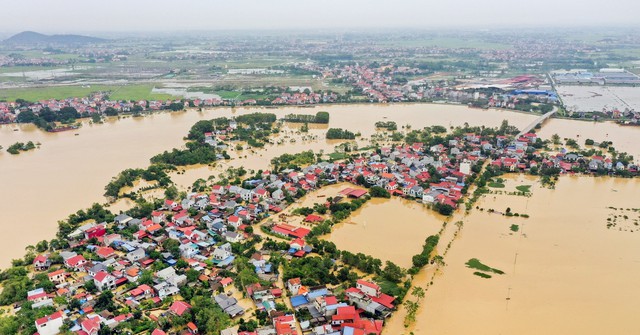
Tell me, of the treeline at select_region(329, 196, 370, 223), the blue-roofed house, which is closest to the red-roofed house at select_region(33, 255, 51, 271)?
the blue-roofed house

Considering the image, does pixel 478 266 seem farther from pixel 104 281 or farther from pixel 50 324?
pixel 50 324

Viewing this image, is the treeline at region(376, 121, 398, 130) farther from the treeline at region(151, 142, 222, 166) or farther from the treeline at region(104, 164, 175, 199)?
the treeline at region(104, 164, 175, 199)

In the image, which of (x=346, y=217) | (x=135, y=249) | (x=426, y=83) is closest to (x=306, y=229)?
(x=346, y=217)

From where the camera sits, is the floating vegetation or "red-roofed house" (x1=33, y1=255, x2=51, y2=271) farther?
the floating vegetation

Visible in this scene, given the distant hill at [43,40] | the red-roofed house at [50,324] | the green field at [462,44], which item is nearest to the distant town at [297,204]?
the red-roofed house at [50,324]

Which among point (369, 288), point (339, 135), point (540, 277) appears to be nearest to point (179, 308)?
point (369, 288)

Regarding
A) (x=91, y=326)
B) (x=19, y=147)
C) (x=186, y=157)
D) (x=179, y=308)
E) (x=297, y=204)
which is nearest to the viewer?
(x=91, y=326)
